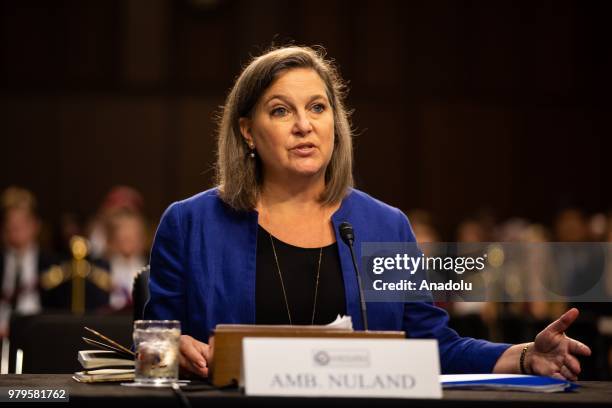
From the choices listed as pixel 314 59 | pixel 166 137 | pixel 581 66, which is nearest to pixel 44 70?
pixel 166 137

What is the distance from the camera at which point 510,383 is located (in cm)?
214

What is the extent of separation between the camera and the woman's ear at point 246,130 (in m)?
3.06

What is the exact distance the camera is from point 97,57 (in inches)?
440

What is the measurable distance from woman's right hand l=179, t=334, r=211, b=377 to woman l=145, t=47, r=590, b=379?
0.37m

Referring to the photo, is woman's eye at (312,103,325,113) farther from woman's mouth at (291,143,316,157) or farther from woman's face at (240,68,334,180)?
woman's mouth at (291,143,316,157)

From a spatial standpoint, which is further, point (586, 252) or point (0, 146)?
point (0, 146)

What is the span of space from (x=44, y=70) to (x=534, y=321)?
6.92 metres

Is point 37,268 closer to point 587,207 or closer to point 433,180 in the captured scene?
point 433,180

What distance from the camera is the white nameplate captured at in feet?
6.00

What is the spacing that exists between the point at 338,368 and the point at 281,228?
3.86 feet

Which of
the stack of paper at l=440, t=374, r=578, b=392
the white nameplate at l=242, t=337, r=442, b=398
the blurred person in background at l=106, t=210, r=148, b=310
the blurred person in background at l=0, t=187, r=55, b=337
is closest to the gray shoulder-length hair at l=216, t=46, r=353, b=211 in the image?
the stack of paper at l=440, t=374, r=578, b=392

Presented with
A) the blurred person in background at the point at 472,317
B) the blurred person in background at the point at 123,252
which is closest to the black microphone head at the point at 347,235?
the blurred person in background at the point at 472,317

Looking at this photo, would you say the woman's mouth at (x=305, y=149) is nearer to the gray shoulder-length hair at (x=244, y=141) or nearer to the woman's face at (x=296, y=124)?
the woman's face at (x=296, y=124)

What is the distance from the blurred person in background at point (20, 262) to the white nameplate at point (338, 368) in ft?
18.4
